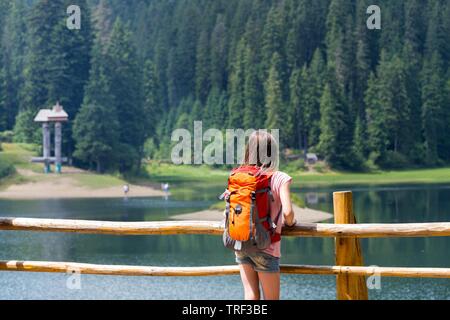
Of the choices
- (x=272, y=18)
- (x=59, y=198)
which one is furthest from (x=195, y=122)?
(x=59, y=198)

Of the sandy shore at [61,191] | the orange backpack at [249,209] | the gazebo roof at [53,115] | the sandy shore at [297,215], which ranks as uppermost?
the orange backpack at [249,209]

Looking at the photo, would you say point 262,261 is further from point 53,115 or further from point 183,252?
point 53,115

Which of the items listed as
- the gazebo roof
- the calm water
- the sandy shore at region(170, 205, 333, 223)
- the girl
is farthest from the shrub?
the girl

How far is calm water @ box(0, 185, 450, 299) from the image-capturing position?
2450 cm

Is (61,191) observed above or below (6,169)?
below

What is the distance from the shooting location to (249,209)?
6.39 m

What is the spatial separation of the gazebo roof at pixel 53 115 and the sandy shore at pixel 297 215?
38.0m

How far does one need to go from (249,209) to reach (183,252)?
28.3m

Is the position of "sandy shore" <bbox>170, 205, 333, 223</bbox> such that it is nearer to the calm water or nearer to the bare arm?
the calm water

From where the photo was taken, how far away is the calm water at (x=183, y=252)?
2450cm

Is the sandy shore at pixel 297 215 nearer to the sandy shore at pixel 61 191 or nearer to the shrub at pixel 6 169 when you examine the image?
the sandy shore at pixel 61 191

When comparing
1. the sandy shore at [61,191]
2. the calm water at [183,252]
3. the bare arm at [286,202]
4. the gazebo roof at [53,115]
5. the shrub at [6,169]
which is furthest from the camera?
the gazebo roof at [53,115]

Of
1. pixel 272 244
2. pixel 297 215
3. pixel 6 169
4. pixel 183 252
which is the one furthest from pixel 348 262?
pixel 6 169

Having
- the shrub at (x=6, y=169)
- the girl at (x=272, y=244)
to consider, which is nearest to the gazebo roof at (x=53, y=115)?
the shrub at (x=6, y=169)
